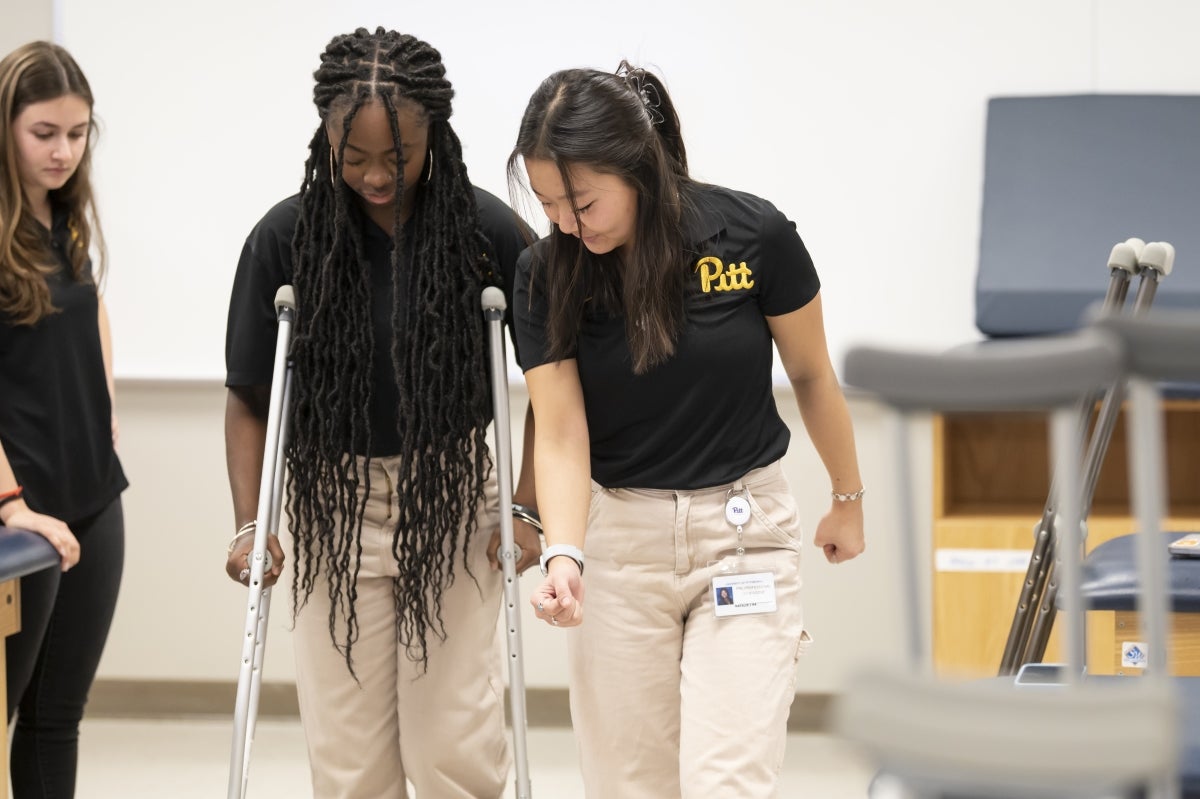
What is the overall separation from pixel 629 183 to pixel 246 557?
91 centimetres

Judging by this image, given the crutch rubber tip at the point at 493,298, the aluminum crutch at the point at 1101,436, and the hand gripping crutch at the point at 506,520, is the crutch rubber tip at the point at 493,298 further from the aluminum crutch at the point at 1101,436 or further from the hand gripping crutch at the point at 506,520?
the aluminum crutch at the point at 1101,436

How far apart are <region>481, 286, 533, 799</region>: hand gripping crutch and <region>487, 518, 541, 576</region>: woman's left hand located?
1.9 inches

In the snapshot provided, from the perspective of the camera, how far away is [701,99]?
404 cm

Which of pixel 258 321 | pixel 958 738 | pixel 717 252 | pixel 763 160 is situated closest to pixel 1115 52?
pixel 763 160

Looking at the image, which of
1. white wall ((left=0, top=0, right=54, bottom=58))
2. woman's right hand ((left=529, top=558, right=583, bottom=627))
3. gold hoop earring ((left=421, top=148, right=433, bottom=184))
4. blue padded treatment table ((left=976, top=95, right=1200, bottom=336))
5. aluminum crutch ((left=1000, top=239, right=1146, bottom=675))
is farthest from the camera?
white wall ((left=0, top=0, right=54, bottom=58))

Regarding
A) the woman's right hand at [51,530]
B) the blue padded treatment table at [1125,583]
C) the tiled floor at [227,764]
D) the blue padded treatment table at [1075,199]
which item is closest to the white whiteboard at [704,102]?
the blue padded treatment table at [1075,199]

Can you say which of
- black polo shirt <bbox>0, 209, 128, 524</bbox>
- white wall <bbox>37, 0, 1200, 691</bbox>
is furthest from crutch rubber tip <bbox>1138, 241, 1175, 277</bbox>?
black polo shirt <bbox>0, 209, 128, 524</bbox>

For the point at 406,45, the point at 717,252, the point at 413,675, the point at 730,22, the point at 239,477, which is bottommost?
the point at 413,675

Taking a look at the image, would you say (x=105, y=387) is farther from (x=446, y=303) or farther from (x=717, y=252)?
(x=717, y=252)

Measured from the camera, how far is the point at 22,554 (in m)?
2.37

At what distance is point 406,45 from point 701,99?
1917 millimetres

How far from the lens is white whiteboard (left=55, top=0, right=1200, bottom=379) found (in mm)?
3930

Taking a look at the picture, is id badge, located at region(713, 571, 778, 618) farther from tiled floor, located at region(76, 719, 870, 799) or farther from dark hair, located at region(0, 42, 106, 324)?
tiled floor, located at region(76, 719, 870, 799)

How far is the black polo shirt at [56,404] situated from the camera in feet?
8.79
